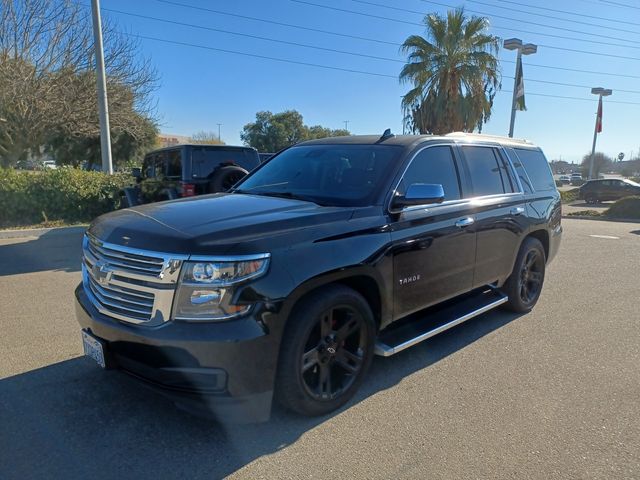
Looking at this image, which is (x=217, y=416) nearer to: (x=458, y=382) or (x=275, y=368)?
(x=275, y=368)

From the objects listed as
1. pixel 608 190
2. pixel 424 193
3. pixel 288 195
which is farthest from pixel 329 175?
pixel 608 190

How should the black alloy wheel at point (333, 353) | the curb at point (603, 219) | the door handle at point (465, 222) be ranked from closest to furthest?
1. the black alloy wheel at point (333, 353)
2. the door handle at point (465, 222)
3. the curb at point (603, 219)

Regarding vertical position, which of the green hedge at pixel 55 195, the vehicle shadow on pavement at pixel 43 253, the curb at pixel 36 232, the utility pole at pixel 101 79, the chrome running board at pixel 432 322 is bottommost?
the vehicle shadow on pavement at pixel 43 253

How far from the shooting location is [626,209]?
18.5 meters

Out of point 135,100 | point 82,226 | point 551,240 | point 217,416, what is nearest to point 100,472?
point 217,416

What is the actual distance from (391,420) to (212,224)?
175cm

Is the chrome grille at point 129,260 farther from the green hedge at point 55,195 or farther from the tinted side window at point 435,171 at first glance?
the green hedge at point 55,195

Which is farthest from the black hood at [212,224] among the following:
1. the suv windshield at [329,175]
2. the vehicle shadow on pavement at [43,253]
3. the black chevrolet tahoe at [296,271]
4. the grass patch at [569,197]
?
the grass patch at [569,197]

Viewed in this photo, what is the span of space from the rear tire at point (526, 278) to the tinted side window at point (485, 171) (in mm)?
790

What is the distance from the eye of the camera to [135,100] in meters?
19.5

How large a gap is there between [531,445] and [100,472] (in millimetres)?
2514

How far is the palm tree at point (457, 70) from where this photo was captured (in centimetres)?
1931

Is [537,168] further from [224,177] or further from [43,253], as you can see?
[43,253]

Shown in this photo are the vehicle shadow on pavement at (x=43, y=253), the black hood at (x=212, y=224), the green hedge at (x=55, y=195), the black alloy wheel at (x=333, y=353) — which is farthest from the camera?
the green hedge at (x=55, y=195)
